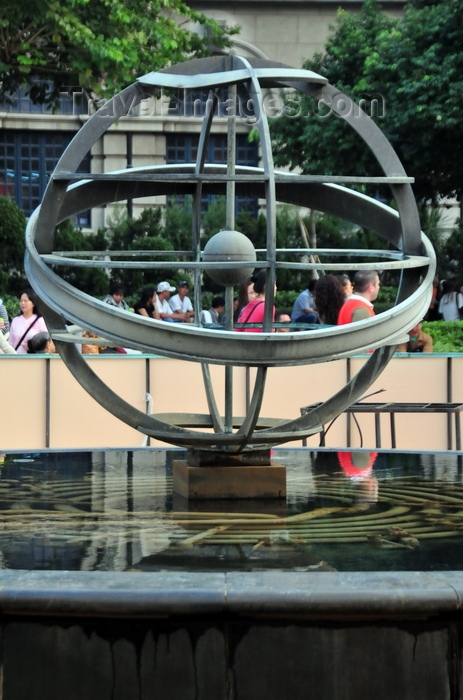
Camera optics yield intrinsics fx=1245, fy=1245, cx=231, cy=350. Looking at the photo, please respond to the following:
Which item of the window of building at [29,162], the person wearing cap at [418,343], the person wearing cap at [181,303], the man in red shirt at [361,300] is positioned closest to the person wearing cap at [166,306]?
the person wearing cap at [181,303]

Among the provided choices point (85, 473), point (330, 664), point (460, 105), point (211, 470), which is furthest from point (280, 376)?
point (460, 105)

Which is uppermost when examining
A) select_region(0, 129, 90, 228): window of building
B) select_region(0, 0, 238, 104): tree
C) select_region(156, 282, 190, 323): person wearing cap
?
select_region(0, 129, 90, 228): window of building

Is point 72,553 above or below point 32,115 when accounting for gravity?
below

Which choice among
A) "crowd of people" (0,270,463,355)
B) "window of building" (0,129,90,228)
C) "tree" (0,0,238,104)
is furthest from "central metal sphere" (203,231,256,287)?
"window of building" (0,129,90,228)

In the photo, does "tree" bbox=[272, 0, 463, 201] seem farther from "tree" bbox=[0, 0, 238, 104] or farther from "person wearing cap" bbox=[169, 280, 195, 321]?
"person wearing cap" bbox=[169, 280, 195, 321]

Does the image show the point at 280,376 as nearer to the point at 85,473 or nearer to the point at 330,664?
the point at 85,473

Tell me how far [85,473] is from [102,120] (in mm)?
2134

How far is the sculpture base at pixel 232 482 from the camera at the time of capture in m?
6.12

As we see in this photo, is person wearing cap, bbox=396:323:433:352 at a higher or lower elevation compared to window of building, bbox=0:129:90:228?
lower

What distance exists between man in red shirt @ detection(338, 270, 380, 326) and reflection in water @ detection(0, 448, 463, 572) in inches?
59.6

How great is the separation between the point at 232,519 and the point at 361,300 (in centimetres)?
396

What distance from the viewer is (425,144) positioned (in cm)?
2470

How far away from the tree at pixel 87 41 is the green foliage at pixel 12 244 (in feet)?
12.6

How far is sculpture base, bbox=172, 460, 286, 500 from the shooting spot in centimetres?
612
